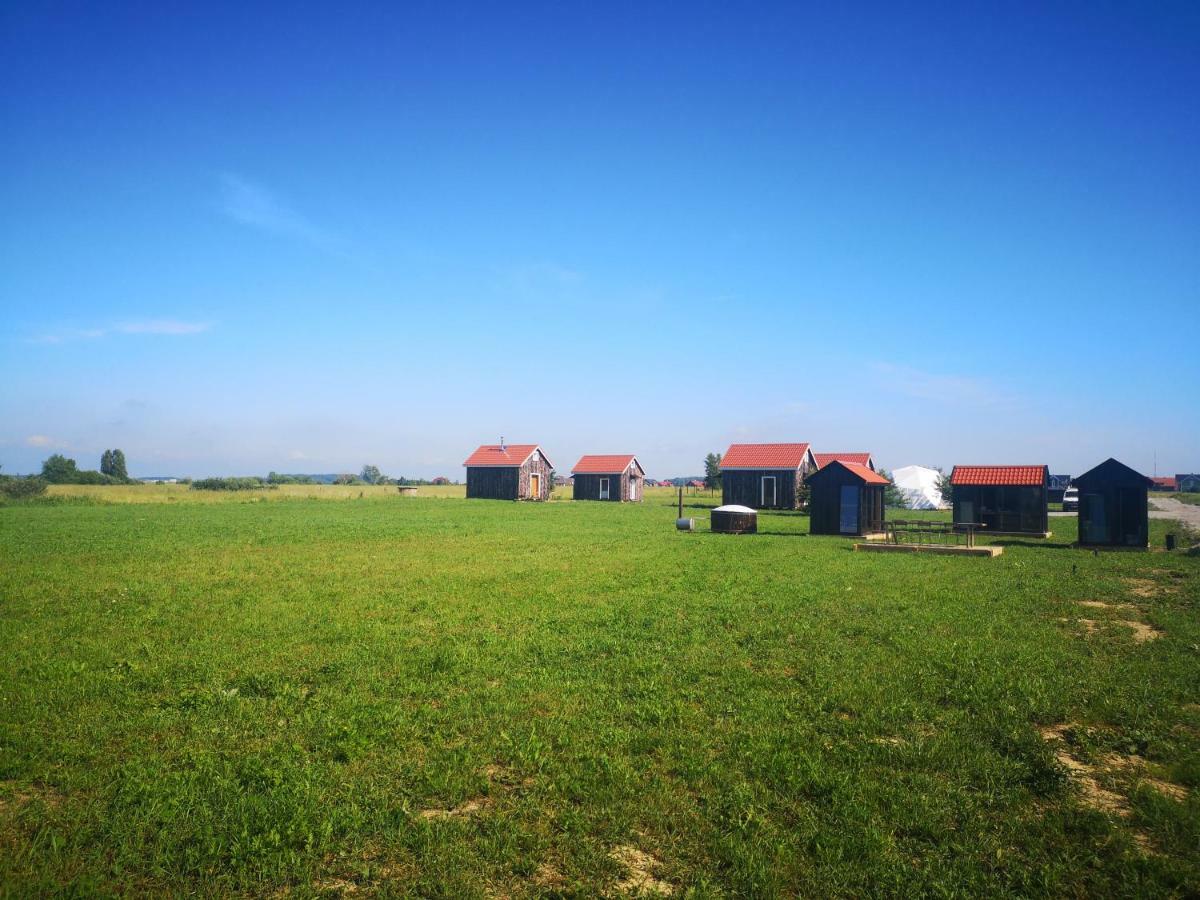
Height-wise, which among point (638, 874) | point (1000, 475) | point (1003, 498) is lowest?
point (638, 874)

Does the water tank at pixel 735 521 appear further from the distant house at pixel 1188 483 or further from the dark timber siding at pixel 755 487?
the distant house at pixel 1188 483

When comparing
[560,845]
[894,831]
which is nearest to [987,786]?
[894,831]

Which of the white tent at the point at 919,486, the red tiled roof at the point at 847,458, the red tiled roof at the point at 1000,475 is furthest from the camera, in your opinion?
the white tent at the point at 919,486

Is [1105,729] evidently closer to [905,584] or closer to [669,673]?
[669,673]

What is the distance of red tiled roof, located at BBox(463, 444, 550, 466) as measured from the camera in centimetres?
7225

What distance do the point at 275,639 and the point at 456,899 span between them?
8.17 meters

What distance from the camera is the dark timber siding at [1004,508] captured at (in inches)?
1375

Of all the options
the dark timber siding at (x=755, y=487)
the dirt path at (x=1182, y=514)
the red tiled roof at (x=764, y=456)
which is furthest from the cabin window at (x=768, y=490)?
the dirt path at (x=1182, y=514)

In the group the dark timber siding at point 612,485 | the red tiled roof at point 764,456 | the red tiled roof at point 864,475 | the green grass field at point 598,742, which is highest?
the red tiled roof at point 764,456

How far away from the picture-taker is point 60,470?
3780 inches

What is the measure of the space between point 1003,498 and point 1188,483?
135 meters

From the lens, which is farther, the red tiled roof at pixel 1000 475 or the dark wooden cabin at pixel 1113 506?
the red tiled roof at pixel 1000 475

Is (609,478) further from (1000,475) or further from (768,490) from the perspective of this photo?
(1000,475)

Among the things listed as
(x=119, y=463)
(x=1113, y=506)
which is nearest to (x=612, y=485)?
(x=1113, y=506)
